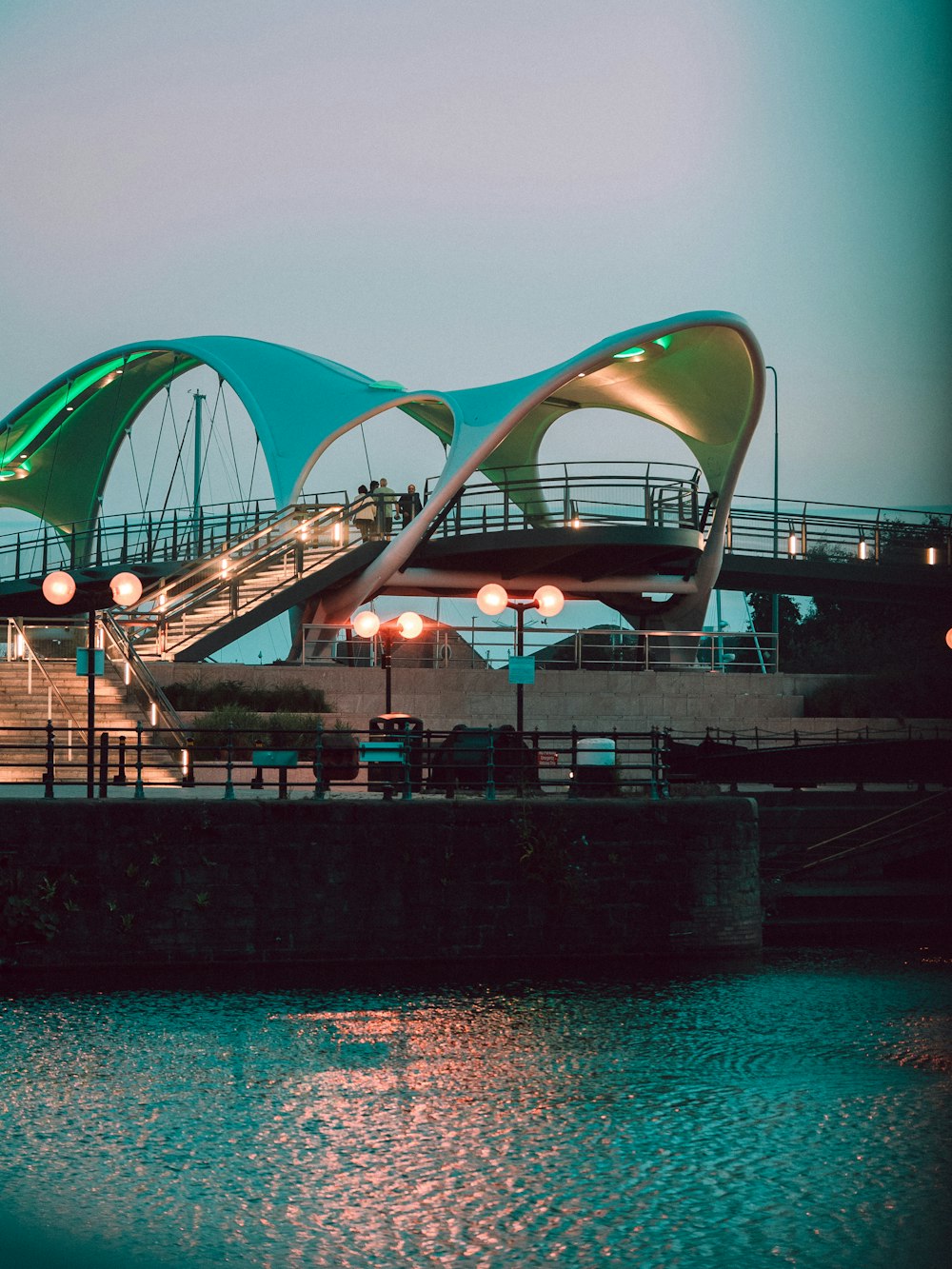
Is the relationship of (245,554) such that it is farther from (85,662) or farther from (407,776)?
(407,776)

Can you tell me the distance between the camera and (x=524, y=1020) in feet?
57.2

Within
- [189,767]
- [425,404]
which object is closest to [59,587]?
[189,767]

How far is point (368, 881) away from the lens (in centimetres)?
1962

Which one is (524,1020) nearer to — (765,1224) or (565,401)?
(765,1224)

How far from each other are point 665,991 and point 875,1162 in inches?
235

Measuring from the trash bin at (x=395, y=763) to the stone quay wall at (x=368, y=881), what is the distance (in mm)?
905

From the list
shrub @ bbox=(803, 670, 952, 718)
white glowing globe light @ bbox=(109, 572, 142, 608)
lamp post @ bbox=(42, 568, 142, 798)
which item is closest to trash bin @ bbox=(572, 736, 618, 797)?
lamp post @ bbox=(42, 568, 142, 798)

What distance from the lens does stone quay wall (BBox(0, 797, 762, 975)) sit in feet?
62.2

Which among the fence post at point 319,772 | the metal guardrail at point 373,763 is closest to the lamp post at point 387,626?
the metal guardrail at point 373,763

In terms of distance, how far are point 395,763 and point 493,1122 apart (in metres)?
7.42

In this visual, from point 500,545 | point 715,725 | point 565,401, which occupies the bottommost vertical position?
point 715,725

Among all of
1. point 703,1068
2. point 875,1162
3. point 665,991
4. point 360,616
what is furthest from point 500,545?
point 875,1162

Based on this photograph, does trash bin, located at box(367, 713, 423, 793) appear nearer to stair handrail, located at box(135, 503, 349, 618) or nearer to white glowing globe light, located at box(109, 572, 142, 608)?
white glowing globe light, located at box(109, 572, 142, 608)

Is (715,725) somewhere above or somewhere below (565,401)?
below
